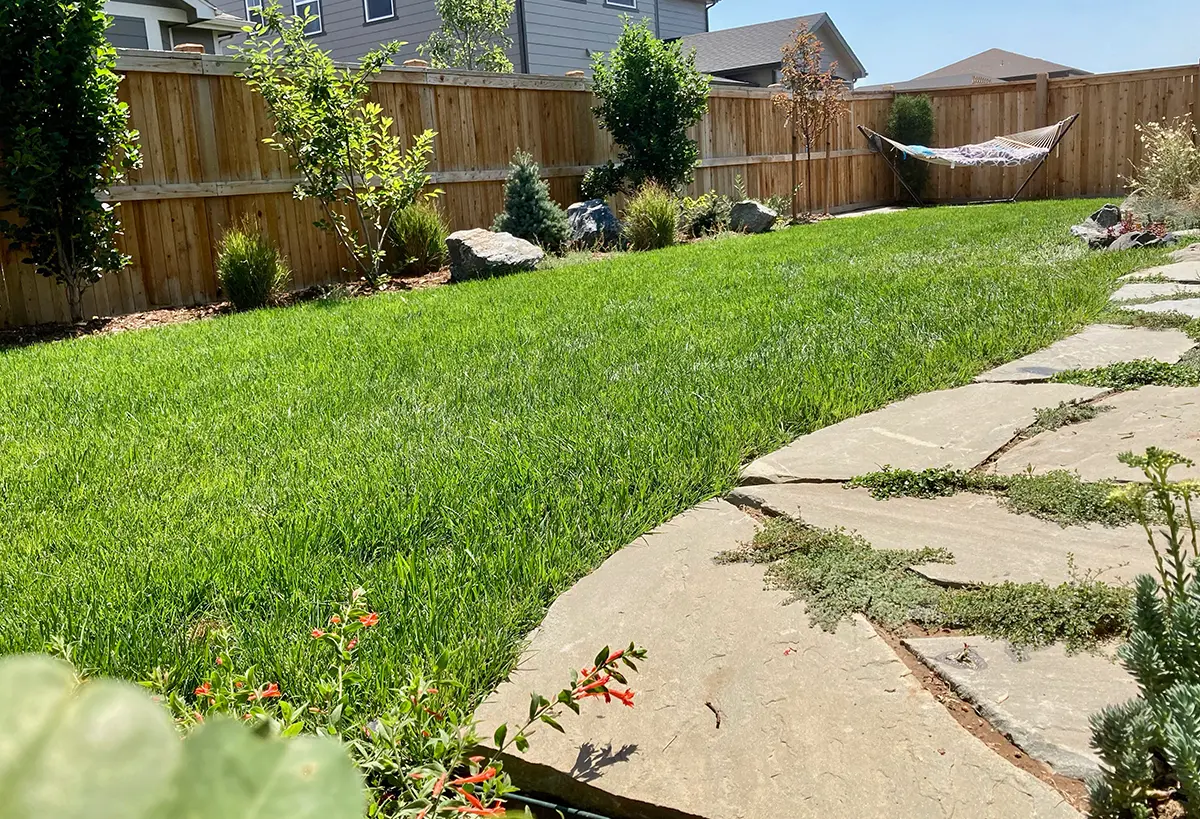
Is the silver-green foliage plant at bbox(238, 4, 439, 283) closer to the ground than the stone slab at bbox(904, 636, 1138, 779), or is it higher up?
higher up

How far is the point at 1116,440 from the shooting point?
2.75m

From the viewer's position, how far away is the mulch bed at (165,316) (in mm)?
6289

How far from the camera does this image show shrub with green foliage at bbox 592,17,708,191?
10641mm

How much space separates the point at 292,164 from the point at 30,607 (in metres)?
6.42

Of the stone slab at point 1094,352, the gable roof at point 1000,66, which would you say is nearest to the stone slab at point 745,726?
the stone slab at point 1094,352

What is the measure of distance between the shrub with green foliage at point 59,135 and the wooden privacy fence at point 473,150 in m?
0.37

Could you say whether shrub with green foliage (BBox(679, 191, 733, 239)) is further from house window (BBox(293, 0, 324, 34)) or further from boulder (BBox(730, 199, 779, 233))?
house window (BBox(293, 0, 324, 34))

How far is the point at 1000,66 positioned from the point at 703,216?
21.1 m

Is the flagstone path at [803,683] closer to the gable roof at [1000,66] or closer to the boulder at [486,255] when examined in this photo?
the boulder at [486,255]

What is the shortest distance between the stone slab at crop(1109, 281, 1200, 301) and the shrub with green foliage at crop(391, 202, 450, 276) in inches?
210

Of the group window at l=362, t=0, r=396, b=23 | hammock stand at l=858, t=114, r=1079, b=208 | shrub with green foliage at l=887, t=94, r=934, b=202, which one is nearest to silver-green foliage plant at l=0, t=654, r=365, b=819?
hammock stand at l=858, t=114, r=1079, b=208

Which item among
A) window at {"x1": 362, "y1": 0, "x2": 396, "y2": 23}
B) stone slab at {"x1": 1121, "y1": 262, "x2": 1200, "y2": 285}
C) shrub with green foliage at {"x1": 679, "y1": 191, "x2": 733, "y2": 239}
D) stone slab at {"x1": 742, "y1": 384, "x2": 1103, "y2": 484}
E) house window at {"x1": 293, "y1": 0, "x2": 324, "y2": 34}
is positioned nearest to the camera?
stone slab at {"x1": 742, "y1": 384, "x2": 1103, "y2": 484}

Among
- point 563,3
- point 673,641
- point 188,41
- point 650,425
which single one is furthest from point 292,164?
point 563,3

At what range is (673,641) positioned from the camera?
1860 mm
